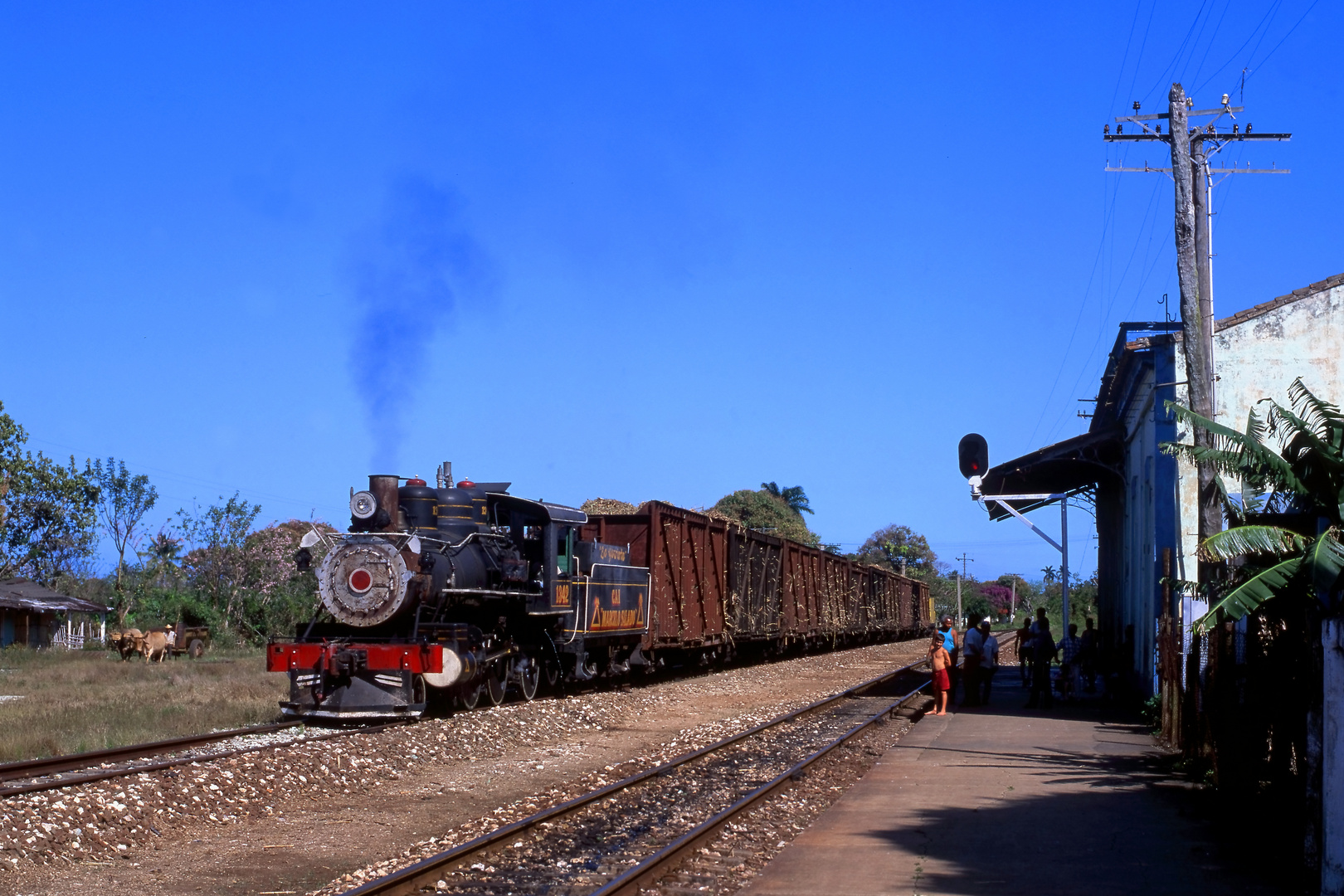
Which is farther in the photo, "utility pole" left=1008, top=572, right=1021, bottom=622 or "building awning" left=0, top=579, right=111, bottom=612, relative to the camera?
"utility pole" left=1008, top=572, right=1021, bottom=622

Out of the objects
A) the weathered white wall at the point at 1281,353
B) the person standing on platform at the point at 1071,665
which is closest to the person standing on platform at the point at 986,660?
the person standing on platform at the point at 1071,665

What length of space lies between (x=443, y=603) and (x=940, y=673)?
721 cm

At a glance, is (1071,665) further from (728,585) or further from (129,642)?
(129,642)

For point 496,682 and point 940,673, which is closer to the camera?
point 496,682

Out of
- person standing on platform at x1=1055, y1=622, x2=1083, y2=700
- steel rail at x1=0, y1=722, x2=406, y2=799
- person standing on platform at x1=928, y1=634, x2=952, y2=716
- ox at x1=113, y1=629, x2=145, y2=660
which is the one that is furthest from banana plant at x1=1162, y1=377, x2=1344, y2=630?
ox at x1=113, y1=629, x2=145, y2=660

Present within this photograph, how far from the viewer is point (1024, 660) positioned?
2242 cm

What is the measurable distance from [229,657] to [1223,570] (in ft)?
90.8

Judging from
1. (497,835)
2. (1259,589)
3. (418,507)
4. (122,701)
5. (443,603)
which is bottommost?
(122,701)

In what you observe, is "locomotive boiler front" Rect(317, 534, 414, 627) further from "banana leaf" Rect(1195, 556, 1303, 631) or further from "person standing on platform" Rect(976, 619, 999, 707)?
"person standing on platform" Rect(976, 619, 999, 707)

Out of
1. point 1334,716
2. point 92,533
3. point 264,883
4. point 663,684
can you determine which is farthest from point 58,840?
point 92,533

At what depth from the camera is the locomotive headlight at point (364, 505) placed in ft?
51.2

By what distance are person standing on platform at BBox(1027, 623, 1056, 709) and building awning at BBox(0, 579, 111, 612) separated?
102 feet

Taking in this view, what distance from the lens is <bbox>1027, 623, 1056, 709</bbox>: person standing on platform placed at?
18594 millimetres

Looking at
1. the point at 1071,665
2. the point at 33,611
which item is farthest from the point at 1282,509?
the point at 33,611
